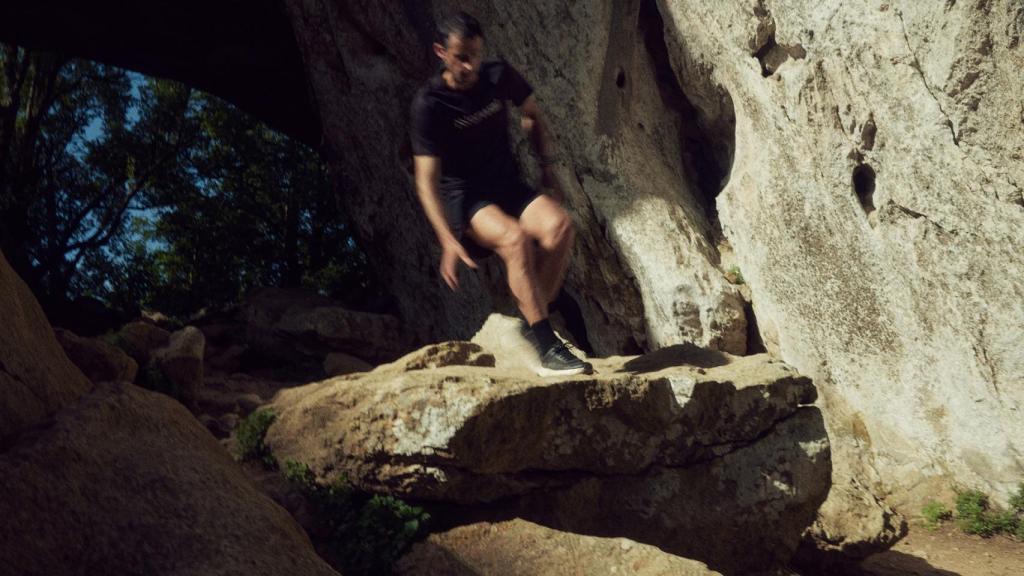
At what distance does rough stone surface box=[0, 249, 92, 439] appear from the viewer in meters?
3.27

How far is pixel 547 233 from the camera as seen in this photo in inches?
202

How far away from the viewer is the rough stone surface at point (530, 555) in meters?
3.92

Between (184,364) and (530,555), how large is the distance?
3.64m

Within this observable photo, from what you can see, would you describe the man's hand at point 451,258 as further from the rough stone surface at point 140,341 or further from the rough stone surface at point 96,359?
the rough stone surface at point 140,341

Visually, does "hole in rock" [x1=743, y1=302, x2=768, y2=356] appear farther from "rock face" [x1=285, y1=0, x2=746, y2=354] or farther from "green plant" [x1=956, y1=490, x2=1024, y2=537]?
"green plant" [x1=956, y1=490, x2=1024, y2=537]

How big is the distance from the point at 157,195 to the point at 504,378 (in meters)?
11.8

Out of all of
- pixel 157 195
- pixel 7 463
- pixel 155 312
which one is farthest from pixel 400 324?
pixel 7 463

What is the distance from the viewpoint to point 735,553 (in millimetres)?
4906

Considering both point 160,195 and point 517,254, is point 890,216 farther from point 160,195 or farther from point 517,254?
point 160,195

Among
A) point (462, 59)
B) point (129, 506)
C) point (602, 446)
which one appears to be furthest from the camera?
point (462, 59)

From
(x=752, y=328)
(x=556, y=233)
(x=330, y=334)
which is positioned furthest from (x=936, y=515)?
(x=330, y=334)

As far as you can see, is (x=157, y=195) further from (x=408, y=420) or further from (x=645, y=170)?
(x=408, y=420)

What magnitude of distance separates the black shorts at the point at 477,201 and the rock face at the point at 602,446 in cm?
86

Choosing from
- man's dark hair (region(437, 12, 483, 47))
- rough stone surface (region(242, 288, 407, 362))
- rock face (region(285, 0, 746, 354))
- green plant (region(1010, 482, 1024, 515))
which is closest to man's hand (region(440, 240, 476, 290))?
man's dark hair (region(437, 12, 483, 47))
